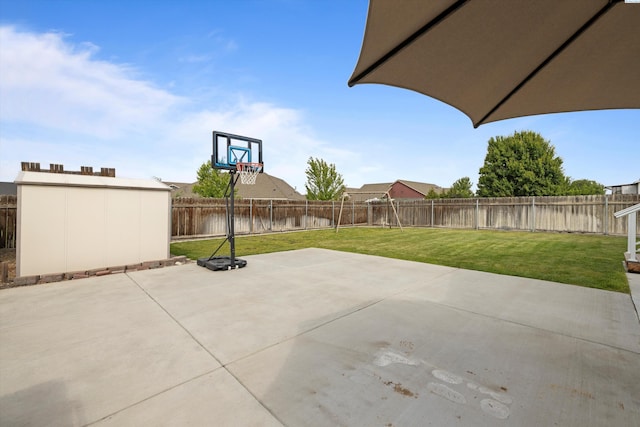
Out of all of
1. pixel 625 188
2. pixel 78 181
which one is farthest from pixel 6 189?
pixel 625 188

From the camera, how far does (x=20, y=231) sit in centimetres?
419

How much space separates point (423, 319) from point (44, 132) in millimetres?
12807

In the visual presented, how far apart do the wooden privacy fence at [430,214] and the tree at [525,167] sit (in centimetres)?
902

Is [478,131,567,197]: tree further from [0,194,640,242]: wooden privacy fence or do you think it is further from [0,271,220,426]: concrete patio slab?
[0,271,220,426]: concrete patio slab

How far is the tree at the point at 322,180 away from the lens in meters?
25.0

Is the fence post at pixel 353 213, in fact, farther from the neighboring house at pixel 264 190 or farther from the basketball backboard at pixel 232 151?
the basketball backboard at pixel 232 151

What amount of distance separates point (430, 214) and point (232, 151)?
13135 millimetres

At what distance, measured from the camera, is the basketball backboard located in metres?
5.45

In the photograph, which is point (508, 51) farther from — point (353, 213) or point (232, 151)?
point (353, 213)

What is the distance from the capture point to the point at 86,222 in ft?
15.7

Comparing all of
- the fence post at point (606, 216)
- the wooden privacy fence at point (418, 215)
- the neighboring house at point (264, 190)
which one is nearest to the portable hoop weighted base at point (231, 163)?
the wooden privacy fence at point (418, 215)

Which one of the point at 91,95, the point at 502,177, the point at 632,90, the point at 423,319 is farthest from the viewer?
the point at 502,177

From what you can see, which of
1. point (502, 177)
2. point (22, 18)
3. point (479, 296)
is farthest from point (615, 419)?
point (502, 177)

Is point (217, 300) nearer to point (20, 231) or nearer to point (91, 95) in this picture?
point (20, 231)
